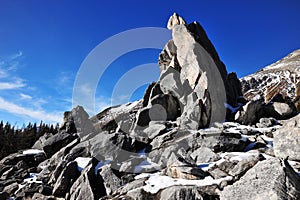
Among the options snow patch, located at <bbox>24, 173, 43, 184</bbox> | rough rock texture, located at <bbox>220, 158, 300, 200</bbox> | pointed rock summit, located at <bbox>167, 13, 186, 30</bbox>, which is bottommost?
rough rock texture, located at <bbox>220, 158, 300, 200</bbox>

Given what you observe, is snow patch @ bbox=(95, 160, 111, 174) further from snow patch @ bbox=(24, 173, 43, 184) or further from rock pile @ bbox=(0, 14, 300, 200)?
snow patch @ bbox=(24, 173, 43, 184)

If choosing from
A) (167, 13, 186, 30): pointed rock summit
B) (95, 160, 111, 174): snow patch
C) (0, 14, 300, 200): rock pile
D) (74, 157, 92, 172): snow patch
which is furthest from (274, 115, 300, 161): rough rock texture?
(167, 13, 186, 30): pointed rock summit

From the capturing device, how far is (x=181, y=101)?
37.5m

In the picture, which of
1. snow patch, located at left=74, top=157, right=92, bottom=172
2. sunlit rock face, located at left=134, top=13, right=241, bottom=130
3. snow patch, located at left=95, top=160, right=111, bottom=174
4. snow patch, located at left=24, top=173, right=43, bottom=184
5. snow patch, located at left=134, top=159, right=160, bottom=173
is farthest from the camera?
sunlit rock face, located at left=134, top=13, right=241, bottom=130

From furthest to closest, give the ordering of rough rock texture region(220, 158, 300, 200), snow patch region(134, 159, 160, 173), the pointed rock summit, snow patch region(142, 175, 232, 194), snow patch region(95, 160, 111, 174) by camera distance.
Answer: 1. the pointed rock summit
2. snow patch region(95, 160, 111, 174)
3. snow patch region(134, 159, 160, 173)
4. snow patch region(142, 175, 232, 194)
5. rough rock texture region(220, 158, 300, 200)

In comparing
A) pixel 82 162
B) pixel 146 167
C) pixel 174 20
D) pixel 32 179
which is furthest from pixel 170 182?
pixel 174 20

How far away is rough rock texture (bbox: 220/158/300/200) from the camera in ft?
35.2

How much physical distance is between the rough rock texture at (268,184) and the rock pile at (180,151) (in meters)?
0.05

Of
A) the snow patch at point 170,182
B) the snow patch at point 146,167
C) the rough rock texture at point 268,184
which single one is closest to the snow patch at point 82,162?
the snow patch at point 146,167

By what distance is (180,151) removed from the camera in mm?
22969

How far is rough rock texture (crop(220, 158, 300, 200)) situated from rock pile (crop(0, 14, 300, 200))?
0.05 m

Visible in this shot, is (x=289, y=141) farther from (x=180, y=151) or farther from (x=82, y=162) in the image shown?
(x=82, y=162)

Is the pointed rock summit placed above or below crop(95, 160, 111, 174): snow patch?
above

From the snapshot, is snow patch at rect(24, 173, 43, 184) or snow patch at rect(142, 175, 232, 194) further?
snow patch at rect(24, 173, 43, 184)
